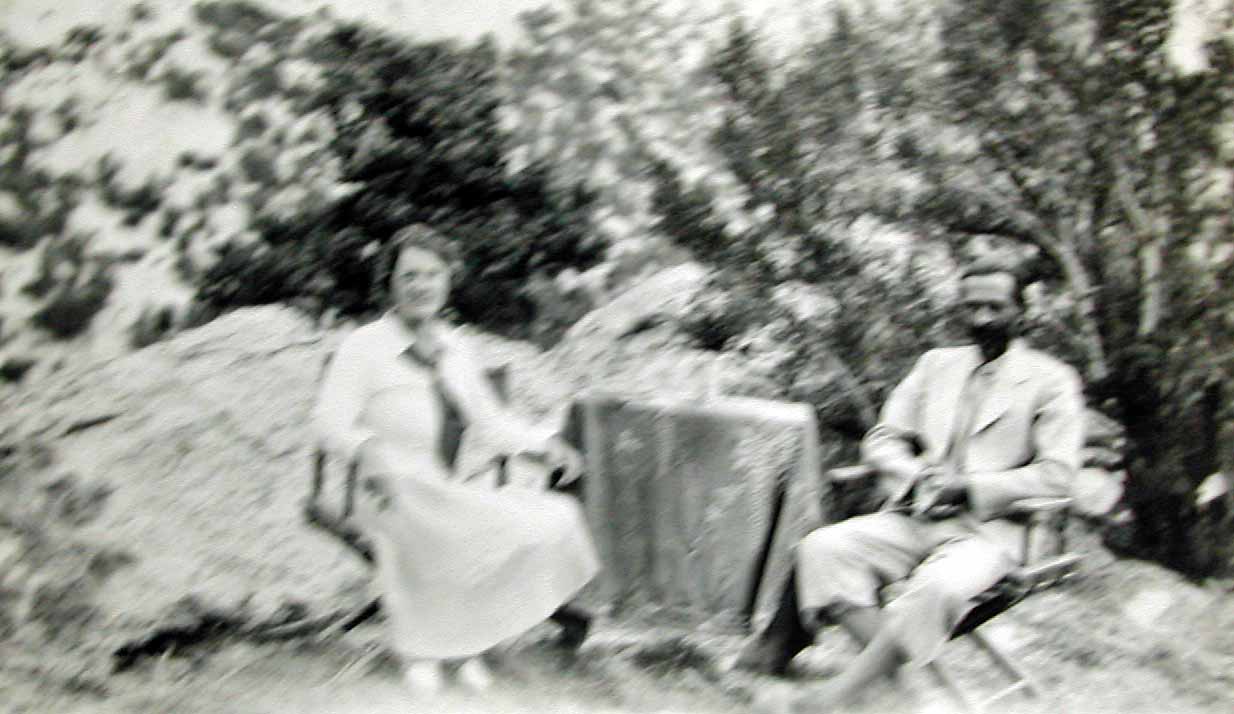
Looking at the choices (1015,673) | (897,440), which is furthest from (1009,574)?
(897,440)

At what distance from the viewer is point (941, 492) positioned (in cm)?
211

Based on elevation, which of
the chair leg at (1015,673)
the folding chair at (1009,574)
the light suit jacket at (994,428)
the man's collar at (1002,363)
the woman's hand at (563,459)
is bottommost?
the chair leg at (1015,673)

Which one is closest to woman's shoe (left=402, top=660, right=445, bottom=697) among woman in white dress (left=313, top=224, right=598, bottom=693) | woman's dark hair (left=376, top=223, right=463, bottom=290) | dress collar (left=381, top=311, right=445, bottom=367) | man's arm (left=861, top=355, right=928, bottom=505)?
woman in white dress (left=313, top=224, right=598, bottom=693)

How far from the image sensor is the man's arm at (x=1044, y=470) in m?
2.10

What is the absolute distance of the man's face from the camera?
2137mm

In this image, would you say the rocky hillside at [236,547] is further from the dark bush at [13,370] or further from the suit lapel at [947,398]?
the suit lapel at [947,398]

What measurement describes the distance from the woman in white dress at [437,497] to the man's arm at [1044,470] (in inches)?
32.1

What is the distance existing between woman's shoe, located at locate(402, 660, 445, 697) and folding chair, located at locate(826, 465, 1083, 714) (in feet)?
2.85

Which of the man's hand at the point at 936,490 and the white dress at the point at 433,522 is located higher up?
the white dress at the point at 433,522

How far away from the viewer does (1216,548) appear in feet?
7.15

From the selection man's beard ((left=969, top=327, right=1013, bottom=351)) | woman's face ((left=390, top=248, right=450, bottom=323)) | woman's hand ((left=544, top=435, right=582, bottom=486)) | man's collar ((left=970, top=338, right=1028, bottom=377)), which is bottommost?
man's collar ((left=970, top=338, right=1028, bottom=377))

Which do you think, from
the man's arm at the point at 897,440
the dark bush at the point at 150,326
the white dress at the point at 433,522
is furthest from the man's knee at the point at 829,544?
the dark bush at the point at 150,326

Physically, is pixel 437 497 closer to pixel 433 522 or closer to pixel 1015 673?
pixel 433 522

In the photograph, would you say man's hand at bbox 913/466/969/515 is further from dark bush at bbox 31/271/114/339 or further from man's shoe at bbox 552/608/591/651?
dark bush at bbox 31/271/114/339
